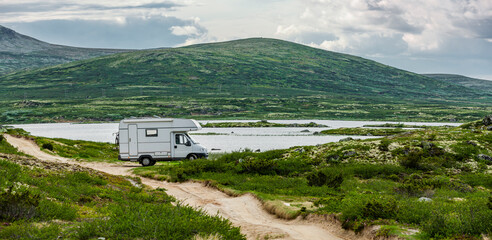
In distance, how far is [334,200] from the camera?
67.2 ft

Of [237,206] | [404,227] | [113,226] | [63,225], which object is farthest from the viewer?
[237,206]

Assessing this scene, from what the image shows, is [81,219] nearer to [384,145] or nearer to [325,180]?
[325,180]

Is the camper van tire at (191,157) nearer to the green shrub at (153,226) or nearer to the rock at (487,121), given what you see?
the green shrub at (153,226)

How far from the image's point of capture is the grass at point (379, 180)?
1595 cm

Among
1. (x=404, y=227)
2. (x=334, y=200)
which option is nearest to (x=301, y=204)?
(x=334, y=200)

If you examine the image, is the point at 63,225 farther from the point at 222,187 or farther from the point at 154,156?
the point at 154,156

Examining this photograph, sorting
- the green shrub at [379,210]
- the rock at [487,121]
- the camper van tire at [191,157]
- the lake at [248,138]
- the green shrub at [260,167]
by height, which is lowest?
Answer: the lake at [248,138]

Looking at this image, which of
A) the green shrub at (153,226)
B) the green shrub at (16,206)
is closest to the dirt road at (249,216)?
the green shrub at (153,226)

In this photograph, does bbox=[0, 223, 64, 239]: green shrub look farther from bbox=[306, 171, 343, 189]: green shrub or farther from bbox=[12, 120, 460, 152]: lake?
bbox=[12, 120, 460, 152]: lake

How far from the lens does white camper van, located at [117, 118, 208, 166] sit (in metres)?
40.2

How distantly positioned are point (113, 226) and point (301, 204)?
36.6ft

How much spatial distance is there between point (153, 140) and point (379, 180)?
69.0ft

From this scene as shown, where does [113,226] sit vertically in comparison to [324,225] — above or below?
above

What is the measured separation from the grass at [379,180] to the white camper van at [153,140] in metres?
3.91
